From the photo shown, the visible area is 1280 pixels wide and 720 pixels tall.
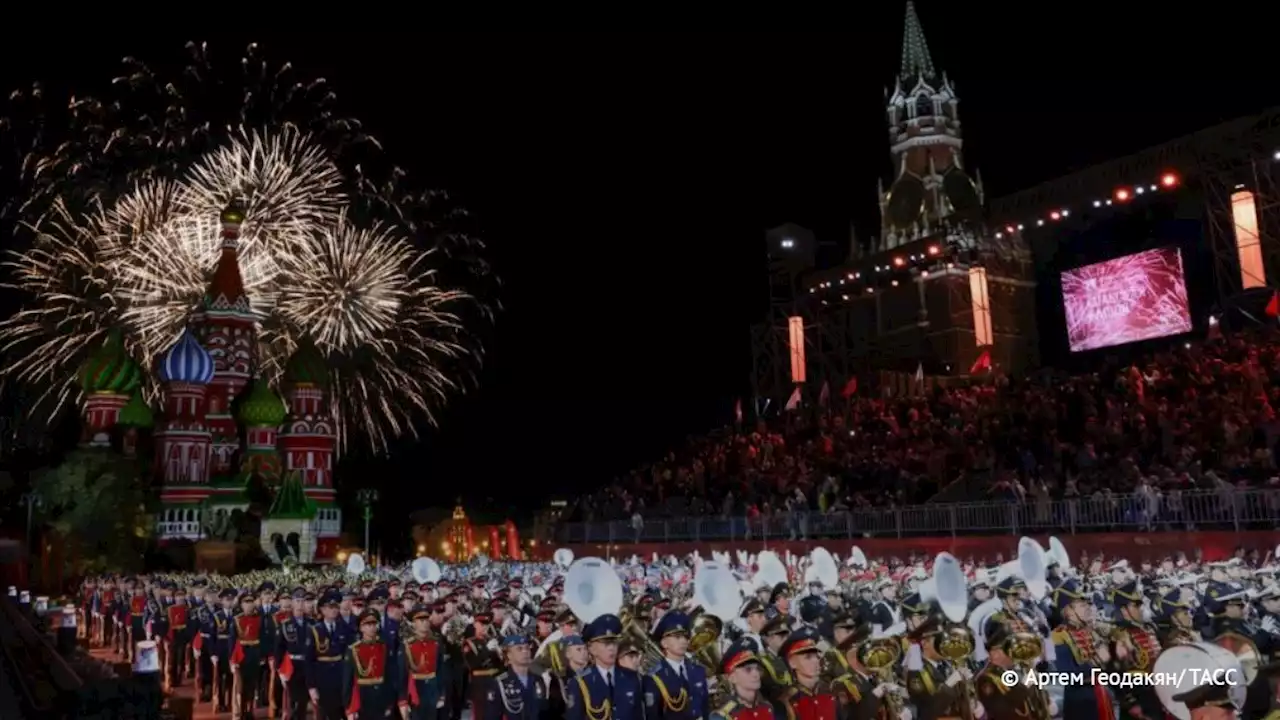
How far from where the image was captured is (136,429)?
163 feet

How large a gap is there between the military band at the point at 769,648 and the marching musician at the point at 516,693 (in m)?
0.01

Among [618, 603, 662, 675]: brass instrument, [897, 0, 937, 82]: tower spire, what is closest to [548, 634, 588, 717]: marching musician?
[618, 603, 662, 675]: brass instrument

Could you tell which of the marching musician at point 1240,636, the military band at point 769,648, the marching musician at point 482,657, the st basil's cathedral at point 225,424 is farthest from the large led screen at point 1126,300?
the st basil's cathedral at point 225,424

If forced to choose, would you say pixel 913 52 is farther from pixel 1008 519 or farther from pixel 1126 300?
pixel 1008 519

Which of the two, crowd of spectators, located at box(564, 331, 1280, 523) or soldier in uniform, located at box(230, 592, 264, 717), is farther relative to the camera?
crowd of spectators, located at box(564, 331, 1280, 523)

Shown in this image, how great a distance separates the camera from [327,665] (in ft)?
39.0

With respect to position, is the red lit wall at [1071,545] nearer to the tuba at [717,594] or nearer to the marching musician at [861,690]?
the tuba at [717,594]

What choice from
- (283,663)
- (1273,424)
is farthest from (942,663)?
(1273,424)

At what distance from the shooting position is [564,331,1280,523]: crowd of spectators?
67.4ft

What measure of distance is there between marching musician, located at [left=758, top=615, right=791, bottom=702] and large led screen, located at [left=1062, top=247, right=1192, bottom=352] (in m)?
29.2

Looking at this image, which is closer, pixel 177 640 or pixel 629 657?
pixel 629 657

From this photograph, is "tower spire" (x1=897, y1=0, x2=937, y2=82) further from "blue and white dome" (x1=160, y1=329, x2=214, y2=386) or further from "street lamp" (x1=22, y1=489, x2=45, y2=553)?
"street lamp" (x1=22, y1=489, x2=45, y2=553)

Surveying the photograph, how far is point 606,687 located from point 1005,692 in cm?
264

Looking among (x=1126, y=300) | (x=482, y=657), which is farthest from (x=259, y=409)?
(x=482, y=657)
